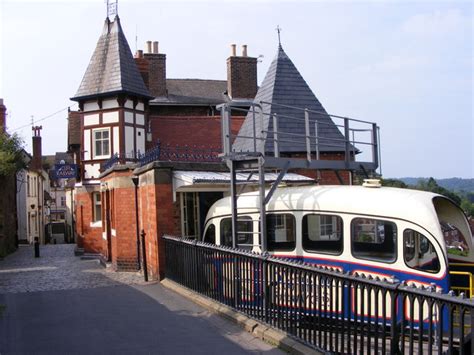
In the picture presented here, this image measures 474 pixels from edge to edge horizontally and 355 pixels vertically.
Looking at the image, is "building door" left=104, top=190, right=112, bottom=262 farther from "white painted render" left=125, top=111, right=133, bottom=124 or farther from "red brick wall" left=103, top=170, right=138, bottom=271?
"white painted render" left=125, top=111, right=133, bottom=124

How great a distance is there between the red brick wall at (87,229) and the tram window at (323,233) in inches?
681

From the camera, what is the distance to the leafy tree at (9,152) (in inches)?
927

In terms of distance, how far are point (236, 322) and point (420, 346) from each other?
4.29 m

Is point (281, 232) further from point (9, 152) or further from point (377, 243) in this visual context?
point (9, 152)

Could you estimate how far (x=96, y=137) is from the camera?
25984 millimetres

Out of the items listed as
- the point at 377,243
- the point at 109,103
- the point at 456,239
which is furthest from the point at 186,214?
the point at 109,103

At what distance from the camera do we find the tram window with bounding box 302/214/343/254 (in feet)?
31.7

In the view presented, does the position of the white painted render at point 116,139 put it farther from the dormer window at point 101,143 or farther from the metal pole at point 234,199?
the metal pole at point 234,199

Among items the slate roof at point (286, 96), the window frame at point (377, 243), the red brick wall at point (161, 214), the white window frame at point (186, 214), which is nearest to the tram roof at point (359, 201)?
the window frame at point (377, 243)

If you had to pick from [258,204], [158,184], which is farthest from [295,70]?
[258,204]

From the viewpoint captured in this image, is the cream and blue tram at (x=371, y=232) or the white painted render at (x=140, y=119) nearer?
the cream and blue tram at (x=371, y=232)

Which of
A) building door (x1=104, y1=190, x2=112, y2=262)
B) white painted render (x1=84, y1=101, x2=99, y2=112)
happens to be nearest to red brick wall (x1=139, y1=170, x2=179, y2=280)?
building door (x1=104, y1=190, x2=112, y2=262)

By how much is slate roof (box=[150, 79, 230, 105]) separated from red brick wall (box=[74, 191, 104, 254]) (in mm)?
9069

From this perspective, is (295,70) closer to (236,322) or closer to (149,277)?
(149,277)
